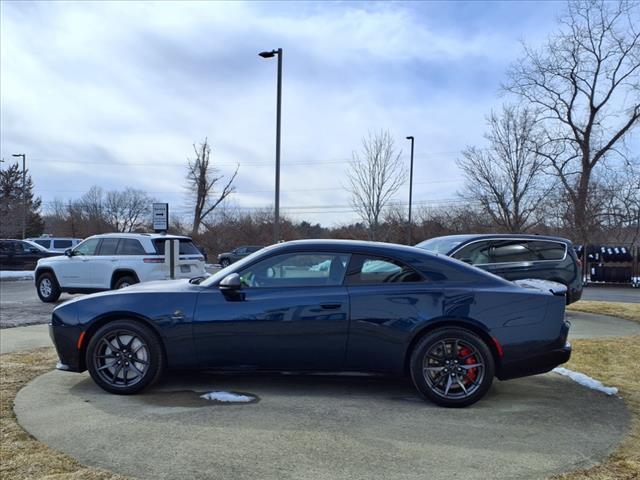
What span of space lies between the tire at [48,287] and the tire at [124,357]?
9612 millimetres

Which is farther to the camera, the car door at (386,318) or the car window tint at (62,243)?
the car window tint at (62,243)

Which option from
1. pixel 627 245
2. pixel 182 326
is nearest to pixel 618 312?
pixel 182 326

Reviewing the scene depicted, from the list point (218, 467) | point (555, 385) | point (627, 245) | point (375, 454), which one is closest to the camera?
point (218, 467)

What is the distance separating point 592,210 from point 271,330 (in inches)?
913

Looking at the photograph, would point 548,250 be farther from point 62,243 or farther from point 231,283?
point 62,243

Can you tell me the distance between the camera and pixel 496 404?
15.4 ft

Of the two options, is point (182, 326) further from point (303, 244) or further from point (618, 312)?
point (618, 312)

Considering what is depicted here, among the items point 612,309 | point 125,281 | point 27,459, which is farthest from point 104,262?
point 612,309

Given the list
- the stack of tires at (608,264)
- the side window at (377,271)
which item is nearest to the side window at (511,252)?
the side window at (377,271)

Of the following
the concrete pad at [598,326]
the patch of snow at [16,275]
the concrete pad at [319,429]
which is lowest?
the patch of snow at [16,275]

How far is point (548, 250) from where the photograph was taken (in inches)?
430

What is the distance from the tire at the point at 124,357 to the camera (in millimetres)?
4746

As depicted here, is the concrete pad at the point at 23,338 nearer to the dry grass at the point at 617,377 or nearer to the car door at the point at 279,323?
the car door at the point at 279,323

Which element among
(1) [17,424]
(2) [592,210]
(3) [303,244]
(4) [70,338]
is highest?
(2) [592,210]
